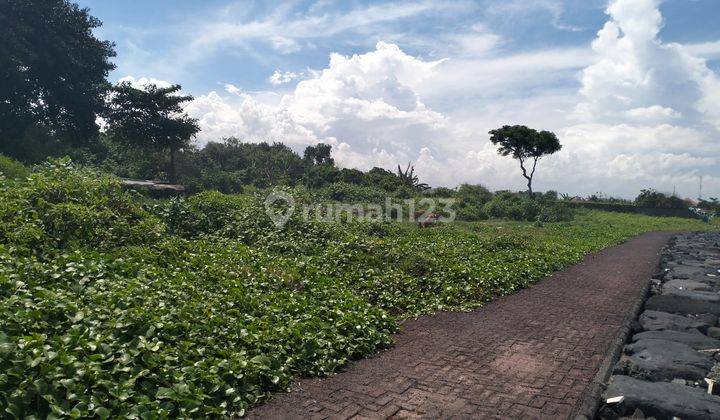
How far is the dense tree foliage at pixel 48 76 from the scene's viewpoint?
22.0 metres

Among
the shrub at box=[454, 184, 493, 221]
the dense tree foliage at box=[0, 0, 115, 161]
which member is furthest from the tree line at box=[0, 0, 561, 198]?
the shrub at box=[454, 184, 493, 221]

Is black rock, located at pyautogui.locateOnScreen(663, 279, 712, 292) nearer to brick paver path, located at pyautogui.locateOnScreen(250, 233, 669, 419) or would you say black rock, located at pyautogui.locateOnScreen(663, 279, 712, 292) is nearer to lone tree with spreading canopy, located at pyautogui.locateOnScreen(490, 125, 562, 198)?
brick paver path, located at pyautogui.locateOnScreen(250, 233, 669, 419)

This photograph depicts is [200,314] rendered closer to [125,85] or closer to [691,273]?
[691,273]

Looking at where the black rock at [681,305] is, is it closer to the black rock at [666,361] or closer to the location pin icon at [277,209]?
the black rock at [666,361]

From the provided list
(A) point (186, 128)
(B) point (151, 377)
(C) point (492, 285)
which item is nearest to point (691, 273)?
(C) point (492, 285)

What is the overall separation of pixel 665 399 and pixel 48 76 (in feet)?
89.6

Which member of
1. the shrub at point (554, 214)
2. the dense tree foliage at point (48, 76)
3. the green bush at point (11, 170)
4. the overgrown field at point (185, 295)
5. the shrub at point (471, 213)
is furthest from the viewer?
the shrub at point (554, 214)

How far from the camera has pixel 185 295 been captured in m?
5.75

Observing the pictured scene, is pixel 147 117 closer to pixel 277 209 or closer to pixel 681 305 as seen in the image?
pixel 277 209

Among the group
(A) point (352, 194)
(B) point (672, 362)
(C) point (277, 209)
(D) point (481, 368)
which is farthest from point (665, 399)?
(A) point (352, 194)

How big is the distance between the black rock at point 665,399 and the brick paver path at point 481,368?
388 mm

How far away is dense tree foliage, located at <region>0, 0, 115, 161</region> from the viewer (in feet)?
72.0

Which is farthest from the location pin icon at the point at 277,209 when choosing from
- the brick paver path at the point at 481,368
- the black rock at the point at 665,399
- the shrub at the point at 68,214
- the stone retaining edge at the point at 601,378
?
the black rock at the point at 665,399

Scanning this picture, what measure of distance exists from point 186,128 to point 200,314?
2143 centimetres
